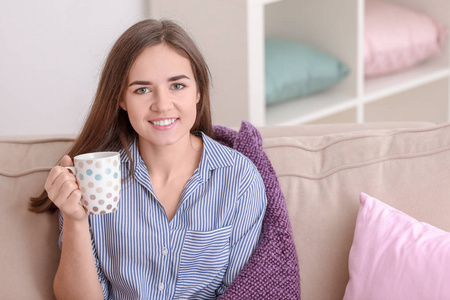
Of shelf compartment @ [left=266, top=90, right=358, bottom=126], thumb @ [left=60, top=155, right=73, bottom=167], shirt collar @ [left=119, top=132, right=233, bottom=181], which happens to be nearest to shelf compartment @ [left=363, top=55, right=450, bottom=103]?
shelf compartment @ [left=266, top=90, right=358, bottom=126]

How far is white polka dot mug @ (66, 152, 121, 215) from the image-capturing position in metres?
1.12

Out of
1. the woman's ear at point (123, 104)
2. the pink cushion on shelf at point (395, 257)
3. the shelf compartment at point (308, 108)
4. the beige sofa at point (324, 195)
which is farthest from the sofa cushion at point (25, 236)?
the shelf compartment at point (308, 108)

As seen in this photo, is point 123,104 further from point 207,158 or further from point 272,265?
point 272,265

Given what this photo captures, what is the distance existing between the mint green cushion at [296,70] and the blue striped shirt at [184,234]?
1.02m

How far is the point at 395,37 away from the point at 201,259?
1.69 metres

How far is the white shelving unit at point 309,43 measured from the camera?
2109 mm

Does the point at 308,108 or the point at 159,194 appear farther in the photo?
the point at 308,108

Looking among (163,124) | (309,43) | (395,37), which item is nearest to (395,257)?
(163,124)

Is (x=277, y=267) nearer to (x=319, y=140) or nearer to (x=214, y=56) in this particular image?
(x=319, y=140)

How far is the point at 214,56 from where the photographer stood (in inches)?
86.0

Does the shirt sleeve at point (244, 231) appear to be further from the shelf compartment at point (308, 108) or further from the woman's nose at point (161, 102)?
the shelf compartment at point (308, 108)

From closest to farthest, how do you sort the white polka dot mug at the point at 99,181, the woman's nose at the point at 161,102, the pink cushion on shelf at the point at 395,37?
the white polka dot mug at the point at 99,181 → the woman's nose at the point at 161,102 → the pink cushion on shelf at the point at 395,37

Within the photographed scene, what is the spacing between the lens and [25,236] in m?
1.36

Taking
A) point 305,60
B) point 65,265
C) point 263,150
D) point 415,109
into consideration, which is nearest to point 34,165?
point 65,265
